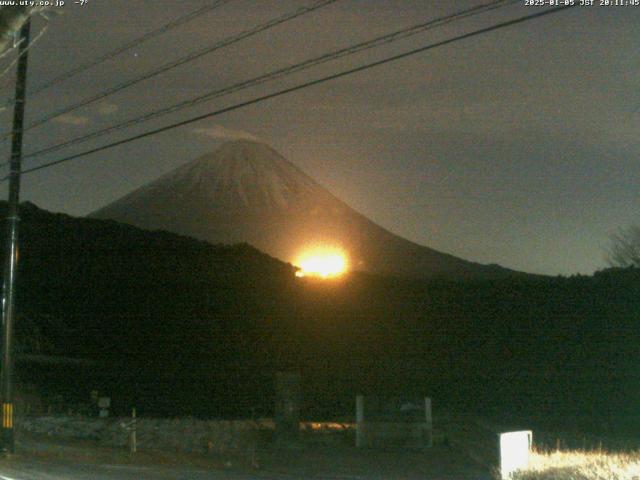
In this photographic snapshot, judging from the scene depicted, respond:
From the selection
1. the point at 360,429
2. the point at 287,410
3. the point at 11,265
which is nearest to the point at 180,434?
the point at 287,410

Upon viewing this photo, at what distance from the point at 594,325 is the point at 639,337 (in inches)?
67.3

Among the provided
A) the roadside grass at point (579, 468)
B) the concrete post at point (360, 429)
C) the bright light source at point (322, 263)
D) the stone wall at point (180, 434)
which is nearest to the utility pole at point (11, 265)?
the stone wall at point (180, 434)

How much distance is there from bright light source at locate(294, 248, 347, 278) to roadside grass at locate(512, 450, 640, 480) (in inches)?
1027

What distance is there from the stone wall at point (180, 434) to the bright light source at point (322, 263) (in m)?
16.9

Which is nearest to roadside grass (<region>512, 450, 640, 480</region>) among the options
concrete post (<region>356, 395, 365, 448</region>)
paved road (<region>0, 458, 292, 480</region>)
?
paved road (<region>0, 458, 292, 480</region>)

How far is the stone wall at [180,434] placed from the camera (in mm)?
21906

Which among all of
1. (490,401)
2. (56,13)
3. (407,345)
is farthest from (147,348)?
(56,13)

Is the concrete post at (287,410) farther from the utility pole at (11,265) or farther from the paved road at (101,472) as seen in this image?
the utility pole at (11,265)

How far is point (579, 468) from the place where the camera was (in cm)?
1209

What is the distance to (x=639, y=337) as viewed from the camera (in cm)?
3123

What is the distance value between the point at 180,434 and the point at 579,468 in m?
13.2

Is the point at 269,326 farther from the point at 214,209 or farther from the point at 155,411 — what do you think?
the point at 214,209

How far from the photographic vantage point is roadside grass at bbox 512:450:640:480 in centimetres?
1122

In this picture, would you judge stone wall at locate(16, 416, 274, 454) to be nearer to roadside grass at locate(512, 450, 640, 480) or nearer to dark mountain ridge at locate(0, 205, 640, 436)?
dark mountain ridge at locate(0, 205, 640, 436)
